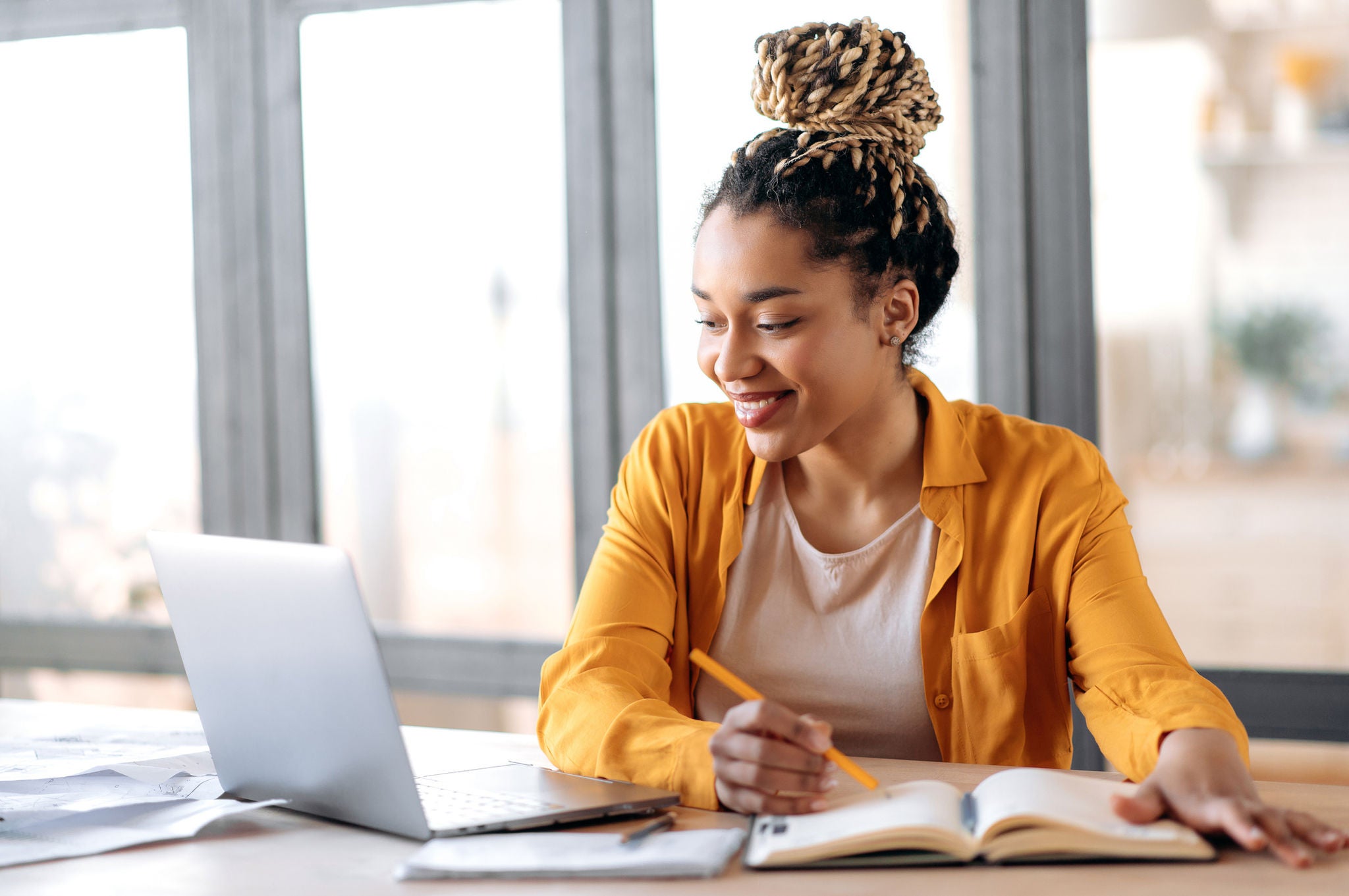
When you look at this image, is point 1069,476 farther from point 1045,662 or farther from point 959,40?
point 959,40

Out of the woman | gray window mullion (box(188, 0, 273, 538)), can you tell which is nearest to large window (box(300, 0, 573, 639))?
gray window mullion (box(188, 0, 273, 538))

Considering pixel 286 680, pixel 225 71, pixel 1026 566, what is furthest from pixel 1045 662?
pixel 225 71

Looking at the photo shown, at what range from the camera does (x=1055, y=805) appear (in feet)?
3.30

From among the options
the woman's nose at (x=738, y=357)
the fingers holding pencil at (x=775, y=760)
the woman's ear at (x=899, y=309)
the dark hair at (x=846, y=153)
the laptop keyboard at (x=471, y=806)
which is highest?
the dark hair at (x=846, y=153)

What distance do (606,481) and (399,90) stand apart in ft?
3.24

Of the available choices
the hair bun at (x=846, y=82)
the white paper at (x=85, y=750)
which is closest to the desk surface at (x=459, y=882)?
the white paper at (x=85, y=750)

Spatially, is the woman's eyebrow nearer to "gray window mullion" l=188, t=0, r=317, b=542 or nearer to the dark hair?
the dark hair

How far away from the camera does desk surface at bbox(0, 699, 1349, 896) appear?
3.00 feet

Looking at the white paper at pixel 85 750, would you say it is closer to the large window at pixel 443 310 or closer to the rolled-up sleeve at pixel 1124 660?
the rolled-up sleeve at pixel 1124 660

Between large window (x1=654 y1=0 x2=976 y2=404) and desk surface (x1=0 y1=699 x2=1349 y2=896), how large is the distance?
129cm

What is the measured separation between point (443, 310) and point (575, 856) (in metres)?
1.84

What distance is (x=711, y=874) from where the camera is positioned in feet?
3.12

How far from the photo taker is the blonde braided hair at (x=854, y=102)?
1555 mm

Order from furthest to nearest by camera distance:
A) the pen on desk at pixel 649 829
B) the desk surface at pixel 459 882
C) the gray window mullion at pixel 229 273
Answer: the gray window mullion at pixel 229 273 < the pen on desk at pixel 649 829 < the desk surface at pixel 459 882
